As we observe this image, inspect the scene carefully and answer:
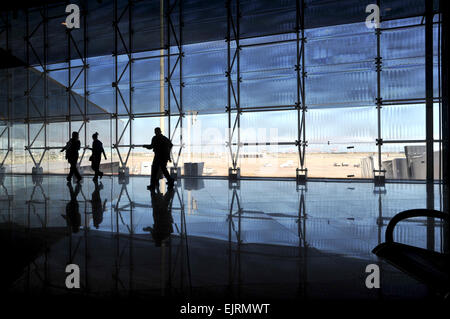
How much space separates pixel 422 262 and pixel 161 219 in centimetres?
229

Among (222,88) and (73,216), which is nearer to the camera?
(73,216)

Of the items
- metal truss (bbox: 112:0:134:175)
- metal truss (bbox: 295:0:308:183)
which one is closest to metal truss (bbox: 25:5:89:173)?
metal truss (bbox: 112:0:134:175)

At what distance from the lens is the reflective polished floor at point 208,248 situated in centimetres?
148

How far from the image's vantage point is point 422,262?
45.1 inches

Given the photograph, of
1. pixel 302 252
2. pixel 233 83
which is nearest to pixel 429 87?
pixel 302 252

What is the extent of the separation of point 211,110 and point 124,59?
3.15 metres

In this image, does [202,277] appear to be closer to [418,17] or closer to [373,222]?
[373,222]

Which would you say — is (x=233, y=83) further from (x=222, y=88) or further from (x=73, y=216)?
(x=73, y=216)

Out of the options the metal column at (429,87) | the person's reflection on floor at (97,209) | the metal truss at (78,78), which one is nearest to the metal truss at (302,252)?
the metal column at (429,87)

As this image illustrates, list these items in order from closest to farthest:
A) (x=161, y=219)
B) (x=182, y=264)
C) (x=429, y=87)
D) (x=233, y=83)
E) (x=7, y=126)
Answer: (x=182, y=264)
(x=429, y=87)
(x=161, y=219)
(x=233, y=83)
(x=7, y=126)

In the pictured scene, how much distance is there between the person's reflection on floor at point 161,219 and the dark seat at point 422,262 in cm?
148

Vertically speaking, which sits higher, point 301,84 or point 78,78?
point 78,78

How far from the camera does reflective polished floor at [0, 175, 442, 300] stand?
4.85 ft

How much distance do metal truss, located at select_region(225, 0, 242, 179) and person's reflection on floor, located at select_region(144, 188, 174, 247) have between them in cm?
359
